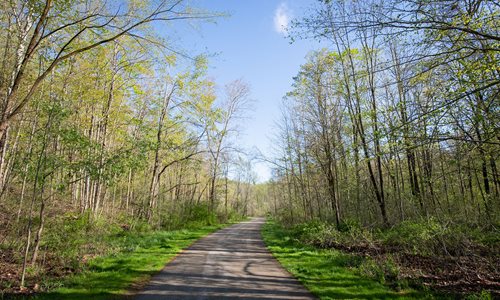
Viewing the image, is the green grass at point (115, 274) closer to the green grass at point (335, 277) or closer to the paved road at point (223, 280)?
the paved road at point (223, 280)

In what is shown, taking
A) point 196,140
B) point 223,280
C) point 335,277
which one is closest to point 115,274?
point 223,280

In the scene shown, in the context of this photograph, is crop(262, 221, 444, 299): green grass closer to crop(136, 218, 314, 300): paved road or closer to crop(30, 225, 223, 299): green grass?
crop(136, 218, 314, 300): paved road

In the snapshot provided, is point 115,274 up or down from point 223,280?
up

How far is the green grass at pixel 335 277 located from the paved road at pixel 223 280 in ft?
1.17

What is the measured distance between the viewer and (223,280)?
7.04 metres

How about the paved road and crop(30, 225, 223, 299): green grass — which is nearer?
crop(30, 225, 223, 299): green grass

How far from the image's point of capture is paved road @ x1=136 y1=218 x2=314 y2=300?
5.94m

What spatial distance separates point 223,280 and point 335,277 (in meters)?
2.82

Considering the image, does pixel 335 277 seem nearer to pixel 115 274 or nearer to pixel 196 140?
pixel 115 274

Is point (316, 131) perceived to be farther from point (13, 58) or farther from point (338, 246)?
point (13, 58)

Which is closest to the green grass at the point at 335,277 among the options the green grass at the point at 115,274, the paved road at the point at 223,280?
the paved road at the point at 223,280

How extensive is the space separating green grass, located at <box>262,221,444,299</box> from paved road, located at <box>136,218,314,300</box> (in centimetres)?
36

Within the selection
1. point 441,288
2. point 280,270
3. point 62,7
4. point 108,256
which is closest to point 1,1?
point 62,7

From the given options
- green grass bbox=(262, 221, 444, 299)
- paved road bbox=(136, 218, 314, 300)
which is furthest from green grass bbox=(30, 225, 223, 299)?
green grass bbox=(262, 221, 444, 299)
